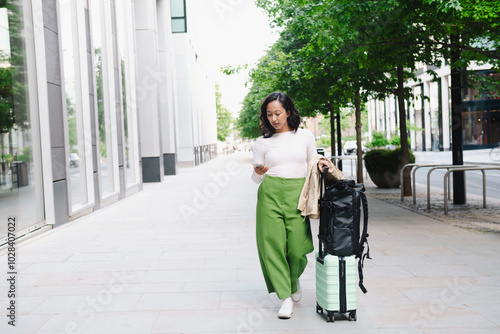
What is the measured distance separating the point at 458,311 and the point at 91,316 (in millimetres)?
2942

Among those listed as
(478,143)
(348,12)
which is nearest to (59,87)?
(348,12)

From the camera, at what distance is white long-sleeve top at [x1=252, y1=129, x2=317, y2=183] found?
13.7 feet

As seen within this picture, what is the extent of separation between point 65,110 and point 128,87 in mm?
6284

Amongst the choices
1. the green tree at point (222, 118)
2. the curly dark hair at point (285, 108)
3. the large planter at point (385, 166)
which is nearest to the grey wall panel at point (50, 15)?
the curly dark hair at point (285, 108)

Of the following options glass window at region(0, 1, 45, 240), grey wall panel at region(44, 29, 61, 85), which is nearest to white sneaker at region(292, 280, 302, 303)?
glass window at region(0, 1, 45, 240)

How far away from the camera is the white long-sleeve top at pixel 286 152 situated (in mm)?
4172

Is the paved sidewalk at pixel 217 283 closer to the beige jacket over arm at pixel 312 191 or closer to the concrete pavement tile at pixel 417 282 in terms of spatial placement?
the concrete pavement tile at pixel 417 282

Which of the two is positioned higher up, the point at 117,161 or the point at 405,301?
the point at 117,161

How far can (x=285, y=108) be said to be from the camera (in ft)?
13.8

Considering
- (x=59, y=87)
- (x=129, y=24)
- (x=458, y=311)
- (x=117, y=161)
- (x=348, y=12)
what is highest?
(x=129, y=24)

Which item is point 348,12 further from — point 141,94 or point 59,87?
point 141,94

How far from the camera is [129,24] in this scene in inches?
653

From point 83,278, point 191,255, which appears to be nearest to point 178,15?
point 191,255

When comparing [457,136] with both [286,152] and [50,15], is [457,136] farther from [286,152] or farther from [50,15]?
[50,15]
